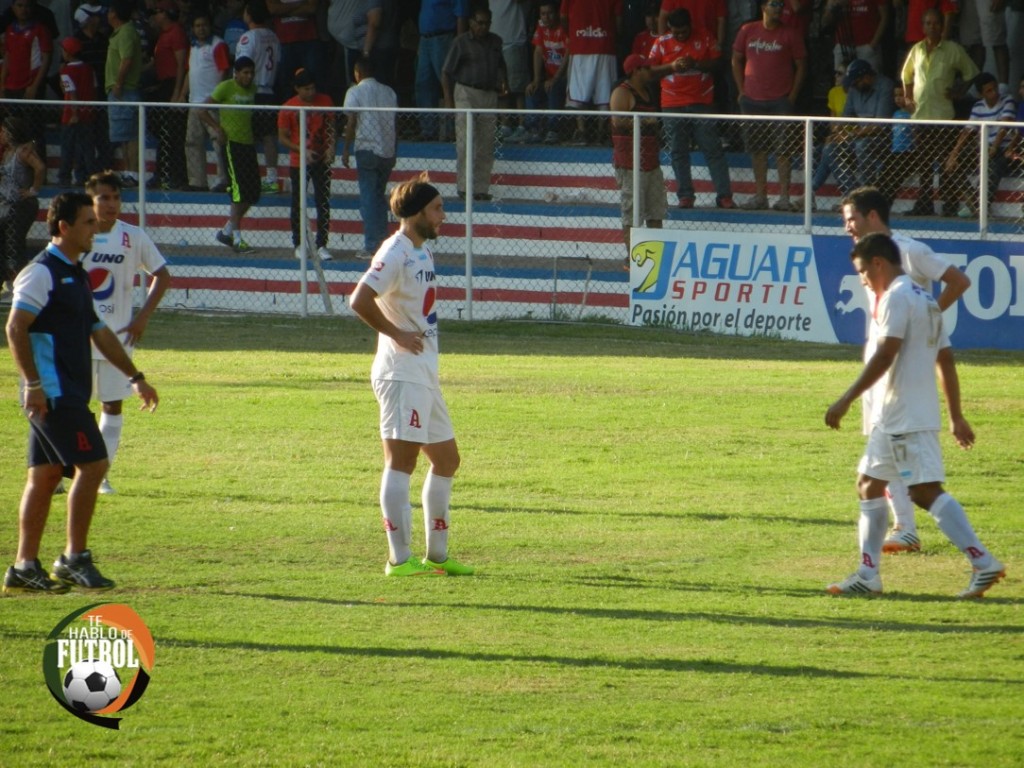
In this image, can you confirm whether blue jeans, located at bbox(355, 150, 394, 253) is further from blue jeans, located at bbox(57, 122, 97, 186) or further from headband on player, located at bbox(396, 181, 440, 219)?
headband on player, located at bbox(396, 181, 440, 219)

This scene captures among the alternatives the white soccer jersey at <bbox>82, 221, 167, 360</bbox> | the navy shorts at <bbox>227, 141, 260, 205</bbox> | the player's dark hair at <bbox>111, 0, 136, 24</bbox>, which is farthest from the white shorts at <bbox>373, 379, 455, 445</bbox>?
the player's dark hair at <bbox>111, 0, 136, 24</bbox>

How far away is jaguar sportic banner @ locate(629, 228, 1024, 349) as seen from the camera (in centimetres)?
1692

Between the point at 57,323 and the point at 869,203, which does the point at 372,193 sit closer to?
the point at 57,323

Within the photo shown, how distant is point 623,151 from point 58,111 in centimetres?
965

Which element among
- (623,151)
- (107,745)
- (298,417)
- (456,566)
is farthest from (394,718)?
(623,151)

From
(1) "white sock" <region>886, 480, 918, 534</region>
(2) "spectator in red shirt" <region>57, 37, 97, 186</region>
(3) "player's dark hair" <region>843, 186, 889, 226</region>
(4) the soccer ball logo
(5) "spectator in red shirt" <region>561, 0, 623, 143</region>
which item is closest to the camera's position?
(4) the soccer ball logo

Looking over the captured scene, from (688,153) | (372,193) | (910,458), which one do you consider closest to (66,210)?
(910,458)

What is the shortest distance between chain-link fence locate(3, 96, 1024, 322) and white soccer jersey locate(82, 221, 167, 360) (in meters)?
8.41

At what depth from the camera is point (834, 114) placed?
65.5 feet

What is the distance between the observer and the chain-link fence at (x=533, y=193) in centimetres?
1777

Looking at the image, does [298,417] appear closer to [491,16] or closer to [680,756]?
[680,756]

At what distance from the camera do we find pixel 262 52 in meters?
22.4

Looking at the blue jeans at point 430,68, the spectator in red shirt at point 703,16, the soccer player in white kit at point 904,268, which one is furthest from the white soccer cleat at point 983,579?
the blue jeans at point 430,68

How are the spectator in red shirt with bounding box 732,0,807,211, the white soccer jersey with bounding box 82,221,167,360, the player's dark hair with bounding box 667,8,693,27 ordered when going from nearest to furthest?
the white soccer jersey with bounding box 82,221,167,360 < the spectator in red shirt with bounding box 732,0,807,211 < the player's dark hair with bounding box 667,8,693,27
